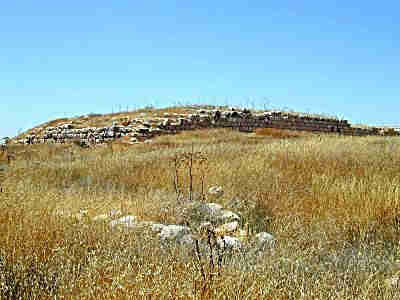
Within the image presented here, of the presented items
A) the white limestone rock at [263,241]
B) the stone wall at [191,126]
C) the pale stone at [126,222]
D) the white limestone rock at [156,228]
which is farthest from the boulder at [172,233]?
the stone wall at [191,126]

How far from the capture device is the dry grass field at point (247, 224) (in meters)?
2.43

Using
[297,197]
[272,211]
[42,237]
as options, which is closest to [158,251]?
[42,237]

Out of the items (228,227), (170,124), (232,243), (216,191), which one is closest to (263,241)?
(232,243)

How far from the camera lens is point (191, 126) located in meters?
19.5

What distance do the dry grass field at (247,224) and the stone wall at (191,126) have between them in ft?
Result: 31.8

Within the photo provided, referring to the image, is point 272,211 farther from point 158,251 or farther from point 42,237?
point 42,237

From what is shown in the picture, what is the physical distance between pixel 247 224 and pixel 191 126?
15.2 meters

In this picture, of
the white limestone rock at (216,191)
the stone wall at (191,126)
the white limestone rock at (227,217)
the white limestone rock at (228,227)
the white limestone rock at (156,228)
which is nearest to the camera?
the white limestone rock at (156,228)

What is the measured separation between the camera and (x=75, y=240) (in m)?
3.06

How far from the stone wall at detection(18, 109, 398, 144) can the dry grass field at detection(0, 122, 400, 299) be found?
9693 mm

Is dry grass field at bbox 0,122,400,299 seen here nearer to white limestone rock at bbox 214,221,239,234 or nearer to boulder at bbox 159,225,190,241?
boulder at bbox 159,225,190,241

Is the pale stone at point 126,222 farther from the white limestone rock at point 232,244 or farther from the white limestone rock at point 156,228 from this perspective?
the white limestone rock at point 232,244

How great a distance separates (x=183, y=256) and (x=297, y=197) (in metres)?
3.11

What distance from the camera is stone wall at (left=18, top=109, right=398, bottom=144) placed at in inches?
736
